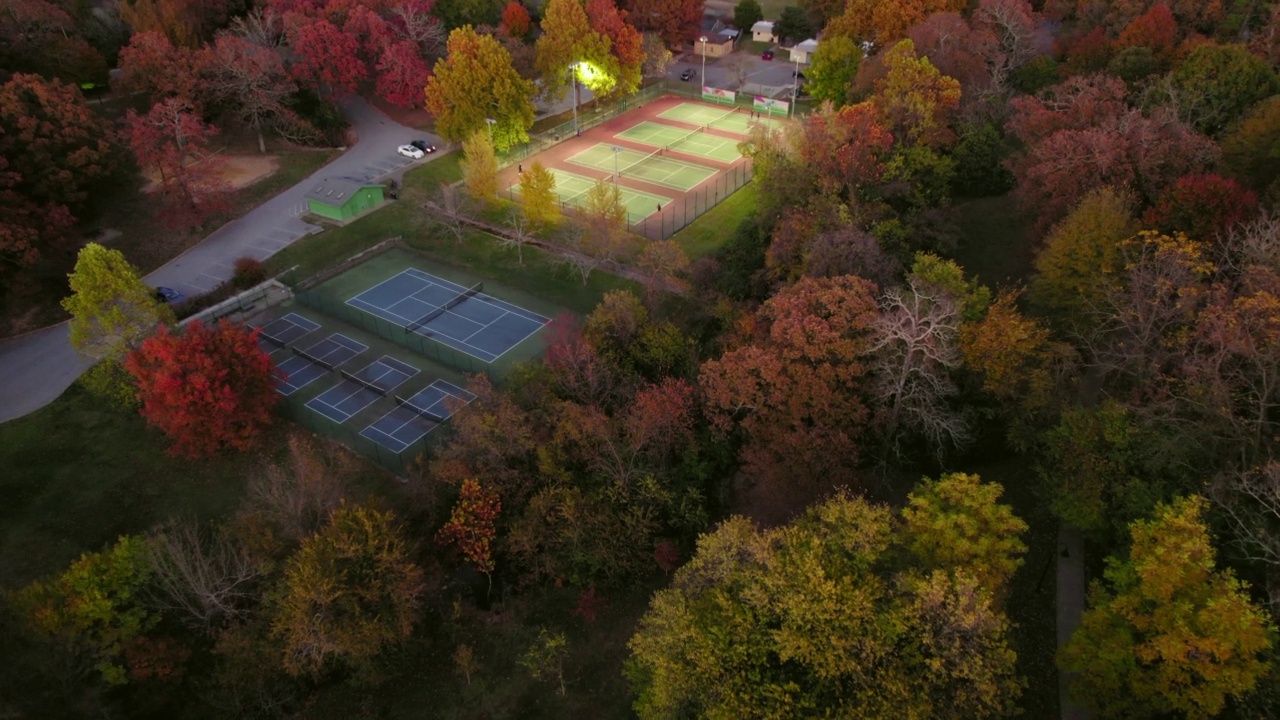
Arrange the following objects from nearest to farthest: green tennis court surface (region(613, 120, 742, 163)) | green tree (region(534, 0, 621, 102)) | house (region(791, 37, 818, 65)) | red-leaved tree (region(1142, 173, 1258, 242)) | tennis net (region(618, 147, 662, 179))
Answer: red-leaved tree (region(1142, 173, 1258, 242)), tennis net (region(618, 147, 662, 179)), green tennis court surface (region(613, 120, 742, 163)), green tree (region(534, 0, 621, 102)), house (region(791, 37, 818, 65))

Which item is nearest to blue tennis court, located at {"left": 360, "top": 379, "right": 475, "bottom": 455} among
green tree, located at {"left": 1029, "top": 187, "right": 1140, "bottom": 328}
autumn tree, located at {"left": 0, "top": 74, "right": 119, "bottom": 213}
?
autumn tree, located at {"left": 0, "top": 74, "right": 119, "bottom": 213}

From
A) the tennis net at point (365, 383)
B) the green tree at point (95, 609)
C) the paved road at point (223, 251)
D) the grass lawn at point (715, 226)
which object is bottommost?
the grass lawn at point (715, 226)

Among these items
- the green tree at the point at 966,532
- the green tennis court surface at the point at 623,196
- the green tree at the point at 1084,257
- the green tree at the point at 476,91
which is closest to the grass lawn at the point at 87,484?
the green tree at the point at 966,532

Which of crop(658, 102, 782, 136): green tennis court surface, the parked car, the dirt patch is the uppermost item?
the dirt patch

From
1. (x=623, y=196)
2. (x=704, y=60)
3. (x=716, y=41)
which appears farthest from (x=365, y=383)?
(x=716, y=41)

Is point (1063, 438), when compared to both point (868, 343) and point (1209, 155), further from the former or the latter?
point (1209, 155)

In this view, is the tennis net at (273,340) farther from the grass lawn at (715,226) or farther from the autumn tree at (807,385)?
the autumn tree at (807,385)

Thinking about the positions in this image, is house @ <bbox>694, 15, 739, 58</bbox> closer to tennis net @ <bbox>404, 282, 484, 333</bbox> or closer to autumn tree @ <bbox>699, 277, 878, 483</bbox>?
tennis net @ <bbox>404, 282, 484, 333</bbox>
